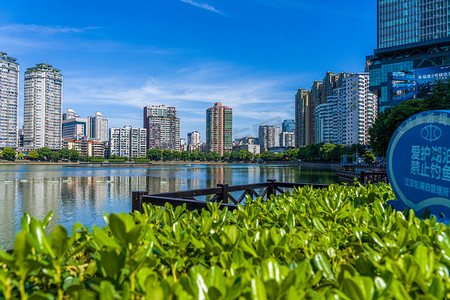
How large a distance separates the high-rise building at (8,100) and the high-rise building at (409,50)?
170301 millimetres

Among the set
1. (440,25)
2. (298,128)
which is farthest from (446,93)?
(298,128)

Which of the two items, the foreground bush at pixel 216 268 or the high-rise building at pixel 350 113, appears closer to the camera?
the foreground bush at pixel 216 268

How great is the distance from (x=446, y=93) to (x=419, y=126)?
31.4 metres

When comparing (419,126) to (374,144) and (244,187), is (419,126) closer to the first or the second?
(244,187)

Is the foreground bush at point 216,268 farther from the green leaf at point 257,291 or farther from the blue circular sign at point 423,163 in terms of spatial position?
the blue circular sign at point 423,163

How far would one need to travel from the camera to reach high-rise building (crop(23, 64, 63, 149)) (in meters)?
169

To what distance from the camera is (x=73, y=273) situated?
1684mm

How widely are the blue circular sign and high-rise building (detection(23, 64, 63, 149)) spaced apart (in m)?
196

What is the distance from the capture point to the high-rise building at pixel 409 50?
70125 mm

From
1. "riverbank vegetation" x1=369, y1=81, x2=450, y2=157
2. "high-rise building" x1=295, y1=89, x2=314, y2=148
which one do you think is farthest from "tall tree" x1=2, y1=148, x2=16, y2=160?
"riverbank vegetation" x1=369, y1=81, x2=450, y2=157

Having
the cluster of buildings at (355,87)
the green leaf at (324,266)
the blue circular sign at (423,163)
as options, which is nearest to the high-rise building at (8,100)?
the cluster of buildings at (355,87)

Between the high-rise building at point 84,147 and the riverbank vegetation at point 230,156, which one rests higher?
the high-rise building at point 84,147

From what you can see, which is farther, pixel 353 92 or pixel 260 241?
pixel 353 92

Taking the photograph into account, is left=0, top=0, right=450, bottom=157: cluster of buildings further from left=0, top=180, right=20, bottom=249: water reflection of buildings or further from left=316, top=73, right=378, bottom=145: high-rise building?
left=0, top=180, right=20, bottom=249: water reflection of buildings
